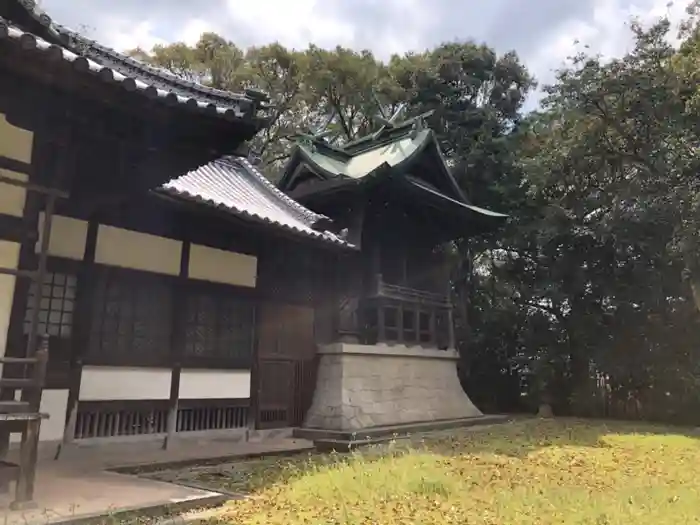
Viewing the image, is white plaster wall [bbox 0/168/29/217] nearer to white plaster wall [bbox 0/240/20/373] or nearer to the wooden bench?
white plaster wall [bbox 0/240/20/373]

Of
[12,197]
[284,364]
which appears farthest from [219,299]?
[12,197]

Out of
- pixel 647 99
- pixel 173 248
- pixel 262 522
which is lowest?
pixel 262 522

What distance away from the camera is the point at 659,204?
15.6 metres

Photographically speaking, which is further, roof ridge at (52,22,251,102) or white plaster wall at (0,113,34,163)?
roof ridge at (52,22,251,102)

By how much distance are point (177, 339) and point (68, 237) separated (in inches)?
88.6

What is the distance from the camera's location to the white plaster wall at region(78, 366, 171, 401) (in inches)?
308

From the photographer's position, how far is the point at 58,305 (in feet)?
25.3

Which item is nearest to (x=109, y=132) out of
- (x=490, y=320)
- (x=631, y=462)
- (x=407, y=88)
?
(x=631, y=462)

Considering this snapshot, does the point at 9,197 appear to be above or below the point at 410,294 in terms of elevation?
below

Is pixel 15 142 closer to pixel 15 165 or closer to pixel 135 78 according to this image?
pixel 15 165

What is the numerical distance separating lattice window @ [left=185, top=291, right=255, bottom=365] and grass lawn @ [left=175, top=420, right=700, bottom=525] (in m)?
2.18

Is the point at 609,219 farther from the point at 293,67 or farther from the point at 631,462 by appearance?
the point at 293,67

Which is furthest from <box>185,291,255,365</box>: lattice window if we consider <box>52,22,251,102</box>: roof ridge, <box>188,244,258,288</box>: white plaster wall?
<box>52,22,251,102</box>: roof ridge

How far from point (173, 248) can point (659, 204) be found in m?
13.0
